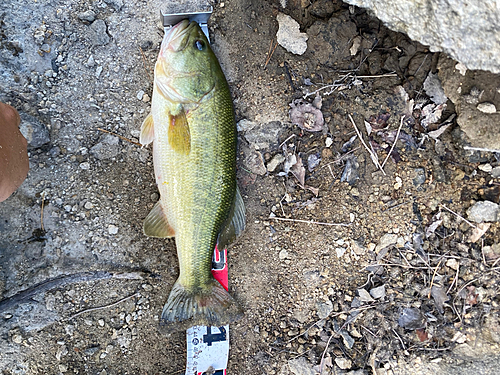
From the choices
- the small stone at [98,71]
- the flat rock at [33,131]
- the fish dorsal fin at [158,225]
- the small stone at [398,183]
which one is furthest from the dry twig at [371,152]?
the flat rock at [33,131]

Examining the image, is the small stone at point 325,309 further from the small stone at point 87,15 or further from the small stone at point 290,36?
the small stone at point 87,15

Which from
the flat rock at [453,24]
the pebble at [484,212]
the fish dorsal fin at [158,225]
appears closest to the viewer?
the flat rock at [453,24]

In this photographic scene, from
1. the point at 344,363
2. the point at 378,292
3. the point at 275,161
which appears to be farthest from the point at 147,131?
the point at 344,363

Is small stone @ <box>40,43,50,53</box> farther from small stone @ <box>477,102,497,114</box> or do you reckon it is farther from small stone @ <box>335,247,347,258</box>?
small stone @ <box>477,102,497,114</box>

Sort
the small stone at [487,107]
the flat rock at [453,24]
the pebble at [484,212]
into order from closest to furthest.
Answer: the flat rock at [453,24] < the small stone at [487,107] < the pebble at [484,212]

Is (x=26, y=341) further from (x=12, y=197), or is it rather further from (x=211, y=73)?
(x=211, y=73)

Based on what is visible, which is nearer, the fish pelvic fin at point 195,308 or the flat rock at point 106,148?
the fish pelvic fin at point 195,308

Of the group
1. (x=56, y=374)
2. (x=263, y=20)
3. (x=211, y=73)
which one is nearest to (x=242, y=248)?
(x=211, y=73)
